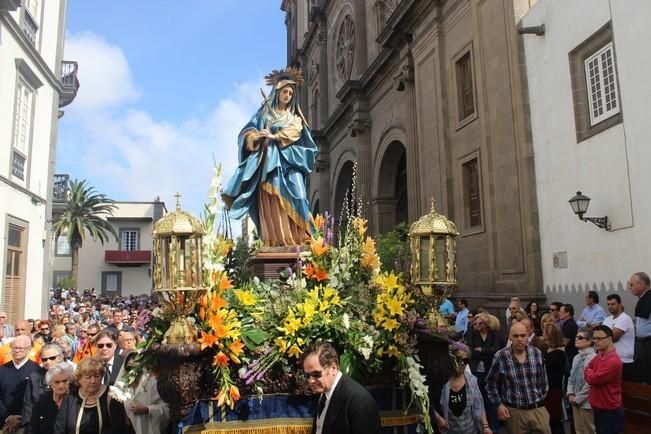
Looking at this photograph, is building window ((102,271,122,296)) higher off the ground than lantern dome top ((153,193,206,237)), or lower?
higher

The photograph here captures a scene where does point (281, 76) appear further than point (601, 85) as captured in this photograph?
No

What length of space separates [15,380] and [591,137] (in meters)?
9.64

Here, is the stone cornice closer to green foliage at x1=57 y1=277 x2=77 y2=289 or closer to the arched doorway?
the arched doorway

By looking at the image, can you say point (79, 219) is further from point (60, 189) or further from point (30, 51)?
point (30, 51)

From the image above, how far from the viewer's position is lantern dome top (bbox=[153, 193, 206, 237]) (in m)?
4.22

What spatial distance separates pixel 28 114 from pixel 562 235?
14.5 meters

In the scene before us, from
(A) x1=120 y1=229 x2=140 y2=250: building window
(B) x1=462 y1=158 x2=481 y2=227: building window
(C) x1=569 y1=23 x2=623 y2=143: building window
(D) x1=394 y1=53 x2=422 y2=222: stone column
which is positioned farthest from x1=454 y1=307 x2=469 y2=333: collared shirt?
(A) x1=120 y1=229 x2=140 y2=250: building window

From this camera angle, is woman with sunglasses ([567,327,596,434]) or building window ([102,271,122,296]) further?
building window ([102,271,122,296])

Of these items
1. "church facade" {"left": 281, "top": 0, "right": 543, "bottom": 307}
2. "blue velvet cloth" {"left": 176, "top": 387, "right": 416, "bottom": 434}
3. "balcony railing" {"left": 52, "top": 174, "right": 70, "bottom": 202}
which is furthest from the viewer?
"balcony railing" {"left": 52, "top": 174, "right": 70, "bottom": 202}

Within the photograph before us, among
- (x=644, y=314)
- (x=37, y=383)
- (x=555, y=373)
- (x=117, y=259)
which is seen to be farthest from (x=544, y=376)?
(x=117, y=259)

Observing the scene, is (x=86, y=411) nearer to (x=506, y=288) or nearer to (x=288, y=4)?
(x=506, y=288)

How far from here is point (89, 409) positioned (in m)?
4.59

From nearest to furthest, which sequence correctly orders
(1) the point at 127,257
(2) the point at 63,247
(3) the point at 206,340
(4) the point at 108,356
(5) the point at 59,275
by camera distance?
(3) the point at 206,340 < (4) the point at 108,356 < (5) the point at 59,275 < (1) the point at 127,257 < (2) the point at 63,247

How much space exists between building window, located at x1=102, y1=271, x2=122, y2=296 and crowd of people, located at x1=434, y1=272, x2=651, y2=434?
4563cm
